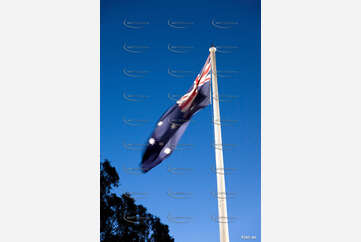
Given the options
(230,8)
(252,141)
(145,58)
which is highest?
(230,8)

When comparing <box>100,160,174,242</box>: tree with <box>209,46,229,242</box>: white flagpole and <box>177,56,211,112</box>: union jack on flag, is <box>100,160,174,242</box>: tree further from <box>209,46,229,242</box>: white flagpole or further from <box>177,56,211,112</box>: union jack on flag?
<box>177,56,211,112</box>: union jack on flag

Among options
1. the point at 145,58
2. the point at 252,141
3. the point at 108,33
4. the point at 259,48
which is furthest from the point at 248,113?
the point at 108,33

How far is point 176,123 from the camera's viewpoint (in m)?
2.89

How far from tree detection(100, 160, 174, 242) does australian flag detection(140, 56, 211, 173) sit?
31cm

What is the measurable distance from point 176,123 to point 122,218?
96 cm

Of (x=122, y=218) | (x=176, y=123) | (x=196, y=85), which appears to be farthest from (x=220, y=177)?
(x=122, y=218)

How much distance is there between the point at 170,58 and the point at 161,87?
27 cm

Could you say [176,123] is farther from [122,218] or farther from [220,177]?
[122,218]

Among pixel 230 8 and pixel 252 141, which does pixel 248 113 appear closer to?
pixel 252 141

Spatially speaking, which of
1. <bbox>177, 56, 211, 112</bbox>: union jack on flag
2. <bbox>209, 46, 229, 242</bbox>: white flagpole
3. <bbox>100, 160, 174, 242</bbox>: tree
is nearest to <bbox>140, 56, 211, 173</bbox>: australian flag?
<bbox>177, 56, 211, 112</bbox>: union jack on flag

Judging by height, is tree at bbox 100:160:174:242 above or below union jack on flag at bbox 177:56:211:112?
below

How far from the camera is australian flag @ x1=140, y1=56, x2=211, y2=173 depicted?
288 cm

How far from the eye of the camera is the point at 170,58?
2.98 m

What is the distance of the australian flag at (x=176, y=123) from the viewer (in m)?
2.88
